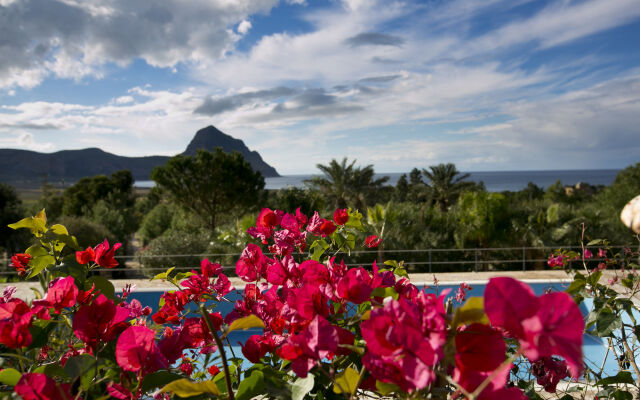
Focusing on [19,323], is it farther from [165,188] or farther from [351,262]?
[165,188]

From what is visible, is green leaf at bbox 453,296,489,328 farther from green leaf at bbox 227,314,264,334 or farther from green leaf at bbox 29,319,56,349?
green leaf at bbox 29,319,56,349

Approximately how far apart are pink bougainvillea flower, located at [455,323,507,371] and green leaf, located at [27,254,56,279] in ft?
3.34

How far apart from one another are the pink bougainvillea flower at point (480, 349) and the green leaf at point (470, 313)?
0.04 m

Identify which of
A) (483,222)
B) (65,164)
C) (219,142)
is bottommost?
(483,222)

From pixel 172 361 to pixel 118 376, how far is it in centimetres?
9

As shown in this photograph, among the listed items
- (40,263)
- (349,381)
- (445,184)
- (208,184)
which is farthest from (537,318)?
(208,184)

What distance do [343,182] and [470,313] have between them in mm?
17382

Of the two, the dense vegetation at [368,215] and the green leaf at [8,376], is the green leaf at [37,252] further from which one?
the dense vegetation at [368,215]

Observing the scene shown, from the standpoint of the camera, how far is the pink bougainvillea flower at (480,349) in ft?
A: 1.52

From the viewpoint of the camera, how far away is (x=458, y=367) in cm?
47

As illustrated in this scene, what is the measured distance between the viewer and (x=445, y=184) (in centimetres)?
1983

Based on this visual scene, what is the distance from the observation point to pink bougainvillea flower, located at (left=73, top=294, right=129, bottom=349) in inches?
26.9

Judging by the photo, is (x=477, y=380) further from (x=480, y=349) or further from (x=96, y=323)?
(x=96, y=323)

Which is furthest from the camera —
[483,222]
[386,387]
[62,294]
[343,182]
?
[343,182]
